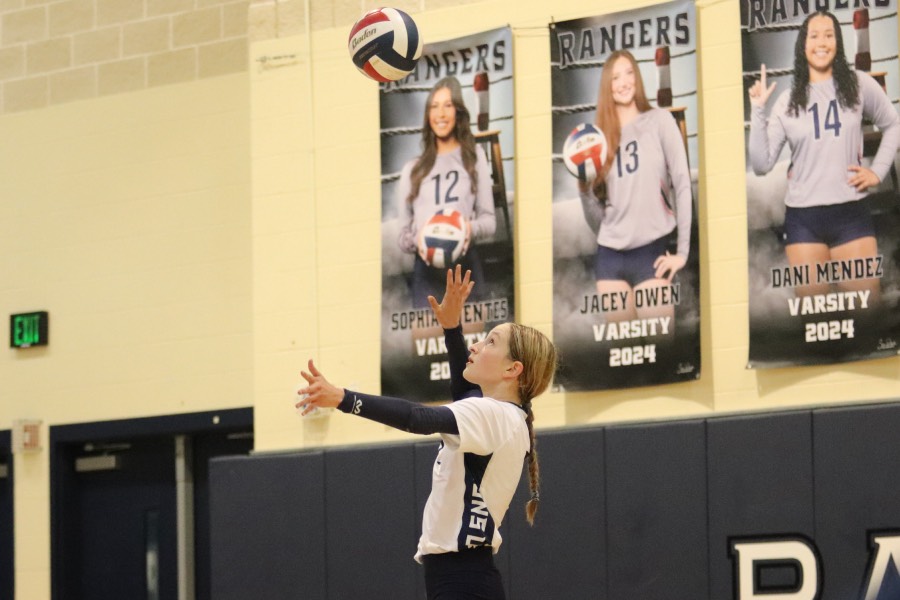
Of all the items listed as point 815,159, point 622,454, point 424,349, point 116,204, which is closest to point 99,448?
point 116,204

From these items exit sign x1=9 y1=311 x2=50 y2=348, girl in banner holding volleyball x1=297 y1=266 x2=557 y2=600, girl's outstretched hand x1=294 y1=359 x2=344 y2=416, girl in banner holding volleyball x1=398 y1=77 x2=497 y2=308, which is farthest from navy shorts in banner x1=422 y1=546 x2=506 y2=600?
exit sign x1=9 y1=311 x2=50 y2=348

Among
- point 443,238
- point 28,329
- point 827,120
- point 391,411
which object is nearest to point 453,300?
point 391,411

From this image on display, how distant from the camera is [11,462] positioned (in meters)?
9.74

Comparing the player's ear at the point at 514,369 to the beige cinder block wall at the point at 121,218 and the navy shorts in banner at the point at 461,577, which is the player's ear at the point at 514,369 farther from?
the beige cinder block wall at the point at 121,218

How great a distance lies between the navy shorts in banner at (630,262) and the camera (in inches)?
288

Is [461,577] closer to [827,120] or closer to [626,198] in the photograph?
[626,198]

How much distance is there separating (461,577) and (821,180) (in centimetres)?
355

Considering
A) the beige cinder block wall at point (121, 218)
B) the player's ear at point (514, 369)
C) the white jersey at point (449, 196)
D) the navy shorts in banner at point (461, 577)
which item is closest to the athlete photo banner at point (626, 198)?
the white jersey at point (449, 196)

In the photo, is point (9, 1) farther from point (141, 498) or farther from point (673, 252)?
Result: point (673, 252)

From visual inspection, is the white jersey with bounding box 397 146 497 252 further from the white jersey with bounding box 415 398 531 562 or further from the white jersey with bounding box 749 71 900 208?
the white jersey with bounding box 415 398 531 562

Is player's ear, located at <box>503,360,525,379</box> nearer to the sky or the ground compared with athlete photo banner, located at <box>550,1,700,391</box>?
nearer to the ground

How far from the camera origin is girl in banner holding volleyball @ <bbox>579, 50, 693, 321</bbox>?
7.29 m

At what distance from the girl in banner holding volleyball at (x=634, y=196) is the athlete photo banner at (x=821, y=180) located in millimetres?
411

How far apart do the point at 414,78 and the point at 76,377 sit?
3394 mm
